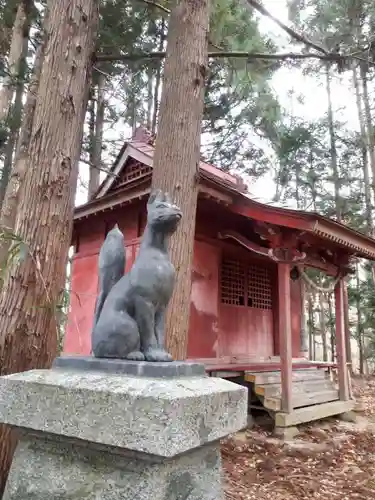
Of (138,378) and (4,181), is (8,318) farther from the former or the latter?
(4,181)

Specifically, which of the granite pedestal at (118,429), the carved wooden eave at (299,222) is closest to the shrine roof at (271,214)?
the carved wooden eave at (299,222)

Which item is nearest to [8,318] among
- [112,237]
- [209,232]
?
[112,237]

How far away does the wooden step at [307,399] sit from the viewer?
6.52 m

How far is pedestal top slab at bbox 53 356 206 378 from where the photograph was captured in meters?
1.64

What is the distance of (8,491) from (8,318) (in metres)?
1.46

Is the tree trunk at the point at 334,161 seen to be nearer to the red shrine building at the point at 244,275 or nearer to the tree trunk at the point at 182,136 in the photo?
the red shrine building at the point at 244,275

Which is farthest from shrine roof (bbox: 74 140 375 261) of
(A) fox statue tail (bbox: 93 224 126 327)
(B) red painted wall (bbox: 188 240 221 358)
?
(A) fox statue tail (bbox: 93 224 126 327)

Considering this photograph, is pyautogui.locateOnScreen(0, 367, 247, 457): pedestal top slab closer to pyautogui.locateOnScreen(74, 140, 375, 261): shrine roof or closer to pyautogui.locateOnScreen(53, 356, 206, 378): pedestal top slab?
pyautogui.locateOnScreen(53, 356, 206, 378): pedestal top slab

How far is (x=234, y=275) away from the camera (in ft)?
28.7

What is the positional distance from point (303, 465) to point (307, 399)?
207 centimetres

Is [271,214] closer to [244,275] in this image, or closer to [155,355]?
[244,275]

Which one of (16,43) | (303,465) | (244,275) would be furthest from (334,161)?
(303,465)

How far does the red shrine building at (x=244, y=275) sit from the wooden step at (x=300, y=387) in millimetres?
24

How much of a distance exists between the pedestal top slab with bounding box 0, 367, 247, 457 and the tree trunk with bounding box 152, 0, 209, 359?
211 cm
